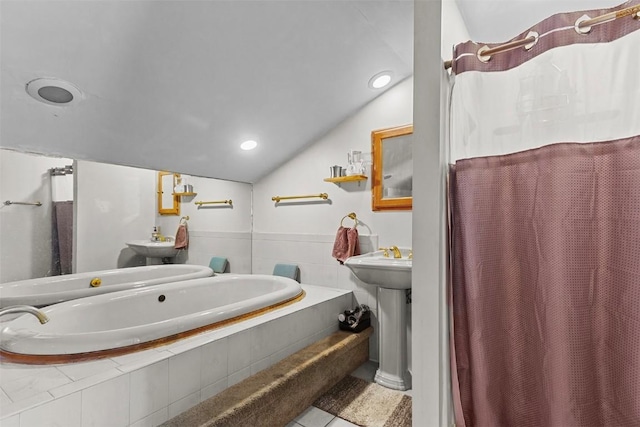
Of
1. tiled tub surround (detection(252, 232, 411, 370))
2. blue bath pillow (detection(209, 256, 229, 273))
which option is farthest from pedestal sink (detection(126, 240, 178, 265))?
tiled tub surround (detection(252, 232, 411, 370))

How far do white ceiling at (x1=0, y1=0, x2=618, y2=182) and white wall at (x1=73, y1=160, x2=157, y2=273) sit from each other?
3.8 inches

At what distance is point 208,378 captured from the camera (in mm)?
1480

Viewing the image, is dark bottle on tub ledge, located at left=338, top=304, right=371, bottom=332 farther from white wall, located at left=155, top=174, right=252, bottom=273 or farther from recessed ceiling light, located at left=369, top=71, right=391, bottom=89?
recessed ceiling light, located at left=369, top=71, right=391, bottom=89

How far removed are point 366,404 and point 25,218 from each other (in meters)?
2.28

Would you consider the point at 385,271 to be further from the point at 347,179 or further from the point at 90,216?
the point at 90,216

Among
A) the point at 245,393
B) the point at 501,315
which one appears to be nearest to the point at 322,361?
the point at 245,393

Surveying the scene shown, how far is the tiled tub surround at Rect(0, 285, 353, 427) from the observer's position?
1040 mm

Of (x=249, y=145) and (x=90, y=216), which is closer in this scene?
(x=90, y=216)

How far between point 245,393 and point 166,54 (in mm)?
1769

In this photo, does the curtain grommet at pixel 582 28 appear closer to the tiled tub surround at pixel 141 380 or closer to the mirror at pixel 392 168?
the mirror at pixel 392 168

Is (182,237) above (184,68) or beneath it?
beneath

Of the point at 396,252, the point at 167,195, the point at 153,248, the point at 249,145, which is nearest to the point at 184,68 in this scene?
the point at 249,145

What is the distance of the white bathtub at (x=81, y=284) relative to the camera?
65.7 inches

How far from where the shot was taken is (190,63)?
168 centimetres
